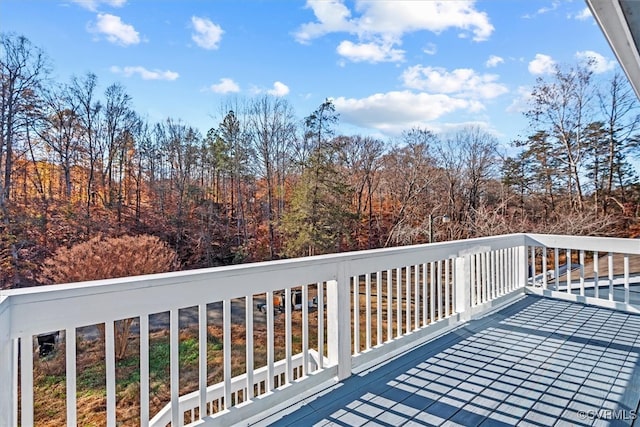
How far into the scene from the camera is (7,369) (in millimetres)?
1106

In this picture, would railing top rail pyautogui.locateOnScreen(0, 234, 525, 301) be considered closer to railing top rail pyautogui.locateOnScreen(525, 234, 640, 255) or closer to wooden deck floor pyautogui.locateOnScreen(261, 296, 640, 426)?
wooden deck floor pyautogui.locateOnScreen(261, 296, 640, 426)

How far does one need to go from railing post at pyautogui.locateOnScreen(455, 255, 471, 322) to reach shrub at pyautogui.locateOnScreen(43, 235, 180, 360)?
733 centimetres

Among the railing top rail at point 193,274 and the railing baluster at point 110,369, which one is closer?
the railing top rail at point 193,274

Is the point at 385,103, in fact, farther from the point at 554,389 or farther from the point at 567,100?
the point at 554,389

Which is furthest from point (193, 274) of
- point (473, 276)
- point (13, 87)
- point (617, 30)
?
point (13, 87)

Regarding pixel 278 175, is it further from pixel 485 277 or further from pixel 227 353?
pixel 227 353

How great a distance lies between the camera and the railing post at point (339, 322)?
2223 mm

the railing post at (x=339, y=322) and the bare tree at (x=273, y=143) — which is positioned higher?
the bare tree at (x=273, y=143)

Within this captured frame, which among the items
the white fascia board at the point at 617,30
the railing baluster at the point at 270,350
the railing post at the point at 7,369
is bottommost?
the railing baluster at the point at 270,350

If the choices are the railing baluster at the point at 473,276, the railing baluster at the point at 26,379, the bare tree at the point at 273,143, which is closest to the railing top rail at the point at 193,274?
the railing baluster at the point at 26,379

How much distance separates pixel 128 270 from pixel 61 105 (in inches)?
225

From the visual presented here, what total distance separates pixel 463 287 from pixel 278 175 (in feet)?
37.8

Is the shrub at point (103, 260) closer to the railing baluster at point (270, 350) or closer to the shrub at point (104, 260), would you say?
the shrub at point (104, 260)

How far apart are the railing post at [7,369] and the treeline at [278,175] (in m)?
9.25
